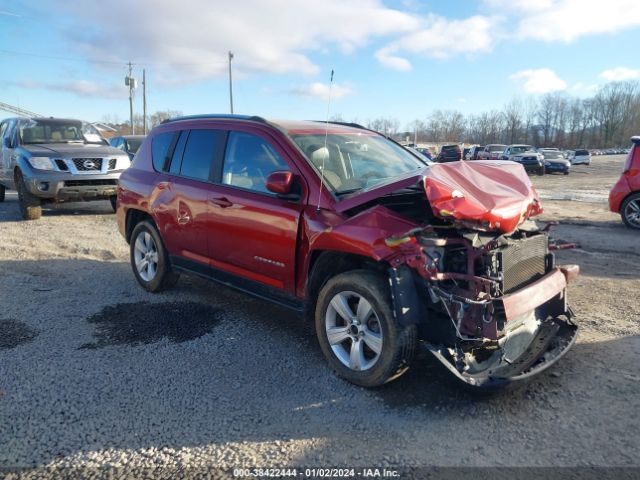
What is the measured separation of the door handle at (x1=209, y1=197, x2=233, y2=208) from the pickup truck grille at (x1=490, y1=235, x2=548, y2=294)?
2309mm

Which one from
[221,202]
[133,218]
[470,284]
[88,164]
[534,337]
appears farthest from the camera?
[88,164]

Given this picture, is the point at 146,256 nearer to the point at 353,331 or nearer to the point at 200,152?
the point at 200,152

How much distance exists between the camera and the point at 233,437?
2930 mm

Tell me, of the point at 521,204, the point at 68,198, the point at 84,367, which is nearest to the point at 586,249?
the point at 521,204

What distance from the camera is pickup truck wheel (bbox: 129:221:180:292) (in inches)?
214

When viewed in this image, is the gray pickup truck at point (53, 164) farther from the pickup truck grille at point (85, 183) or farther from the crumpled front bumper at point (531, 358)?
the crumpled front bumper at point (531, 358)

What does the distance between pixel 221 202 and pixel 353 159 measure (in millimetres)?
1231

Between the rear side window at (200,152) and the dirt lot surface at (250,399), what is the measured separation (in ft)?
4.51

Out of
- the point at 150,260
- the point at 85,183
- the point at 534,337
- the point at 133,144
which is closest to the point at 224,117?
the point at 150,260

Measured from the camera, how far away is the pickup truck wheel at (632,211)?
9.73 m

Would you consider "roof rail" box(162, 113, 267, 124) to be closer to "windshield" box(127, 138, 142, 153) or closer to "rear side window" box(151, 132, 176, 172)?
"rear side window" box(151, 132, 176, 172)

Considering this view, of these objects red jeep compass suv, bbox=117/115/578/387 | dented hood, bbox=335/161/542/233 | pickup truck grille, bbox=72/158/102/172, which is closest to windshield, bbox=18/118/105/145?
pickup truck grille, bbox=72/158/102/172

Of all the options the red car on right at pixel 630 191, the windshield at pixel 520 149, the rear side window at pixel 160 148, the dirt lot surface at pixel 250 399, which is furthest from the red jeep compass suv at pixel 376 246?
the windshield at pixel 520 149

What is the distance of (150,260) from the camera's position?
18.5ft
